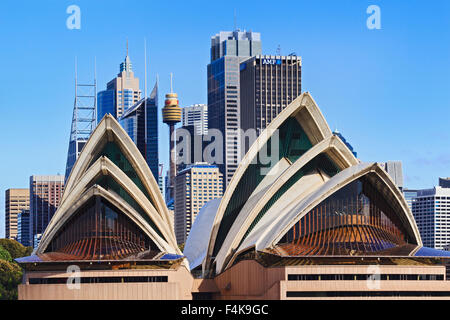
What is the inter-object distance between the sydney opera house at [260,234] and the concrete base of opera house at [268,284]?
0.09m

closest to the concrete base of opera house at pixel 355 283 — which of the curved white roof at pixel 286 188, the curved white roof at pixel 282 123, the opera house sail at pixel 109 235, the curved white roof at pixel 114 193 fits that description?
the curved white roof at pixel 286 188

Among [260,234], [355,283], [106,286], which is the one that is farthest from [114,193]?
[355,283]

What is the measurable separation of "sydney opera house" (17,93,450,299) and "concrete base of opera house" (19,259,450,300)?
3.5 inches

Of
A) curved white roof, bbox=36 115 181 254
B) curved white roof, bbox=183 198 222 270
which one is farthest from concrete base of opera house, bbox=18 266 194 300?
curved white roof, bbox=183 198 222 270

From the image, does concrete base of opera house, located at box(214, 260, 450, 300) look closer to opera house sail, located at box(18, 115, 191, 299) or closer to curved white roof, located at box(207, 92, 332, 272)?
opera house sail, located at box(18, 115, 191, 299)

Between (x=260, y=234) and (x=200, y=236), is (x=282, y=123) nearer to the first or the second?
(x=260, y=234)

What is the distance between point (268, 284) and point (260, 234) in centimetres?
666

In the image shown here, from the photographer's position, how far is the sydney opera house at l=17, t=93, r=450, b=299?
8944 cm

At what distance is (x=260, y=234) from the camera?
96.6 meters

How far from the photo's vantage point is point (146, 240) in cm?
10269

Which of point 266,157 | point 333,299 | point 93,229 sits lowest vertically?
point 333,299
